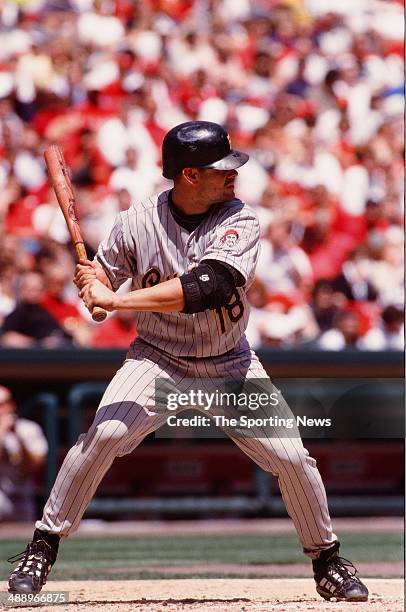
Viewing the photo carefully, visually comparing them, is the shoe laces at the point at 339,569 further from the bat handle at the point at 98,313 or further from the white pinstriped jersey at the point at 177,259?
the bat handle at the point at 98,313

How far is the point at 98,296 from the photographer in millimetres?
4031

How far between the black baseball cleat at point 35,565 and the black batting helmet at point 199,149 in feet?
4.50

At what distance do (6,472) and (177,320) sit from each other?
374 cm

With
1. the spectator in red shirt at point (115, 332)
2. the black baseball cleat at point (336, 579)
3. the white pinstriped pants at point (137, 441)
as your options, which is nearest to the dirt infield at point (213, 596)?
the black baseball cleat at point (336, 579)

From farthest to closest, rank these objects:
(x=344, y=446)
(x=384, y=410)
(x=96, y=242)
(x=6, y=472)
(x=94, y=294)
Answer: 1. (x=96, y=242)
2. (x=344, y=446)
3. (x=6, y=472)
4. (x=384, y=410)
5. (x=94, y=294)

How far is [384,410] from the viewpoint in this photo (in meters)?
7.05

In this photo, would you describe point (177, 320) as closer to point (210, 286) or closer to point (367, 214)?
point (210, 286)

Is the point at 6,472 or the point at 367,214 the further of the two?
the point at 367,214

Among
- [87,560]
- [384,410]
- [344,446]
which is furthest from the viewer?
[344,446]

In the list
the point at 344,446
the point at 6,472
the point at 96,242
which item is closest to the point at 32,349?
the point at 6,472

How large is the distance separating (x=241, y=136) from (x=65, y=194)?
6.60 m

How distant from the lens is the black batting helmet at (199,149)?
4270 millimetres

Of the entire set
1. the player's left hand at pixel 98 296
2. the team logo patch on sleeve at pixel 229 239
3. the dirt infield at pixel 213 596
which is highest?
the team logo patch on sleeve at pixel 229 239

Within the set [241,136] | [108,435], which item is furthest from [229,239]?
[241,136]
